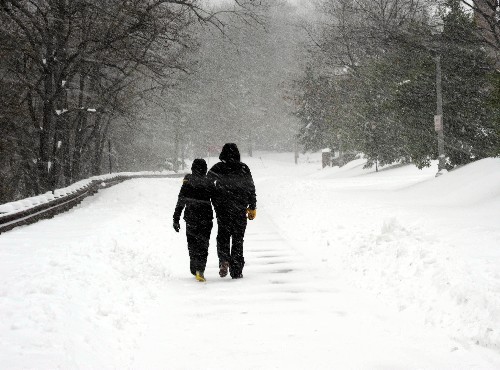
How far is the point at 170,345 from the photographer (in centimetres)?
496

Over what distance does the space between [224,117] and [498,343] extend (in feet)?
216

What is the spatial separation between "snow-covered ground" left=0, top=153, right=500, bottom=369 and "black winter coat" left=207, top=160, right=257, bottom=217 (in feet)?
3.82

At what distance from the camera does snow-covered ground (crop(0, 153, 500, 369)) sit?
450 cm

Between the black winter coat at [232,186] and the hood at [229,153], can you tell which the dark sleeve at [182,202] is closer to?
the black winter coat at [232,186]

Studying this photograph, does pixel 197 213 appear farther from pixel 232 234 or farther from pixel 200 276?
pixel 200 276

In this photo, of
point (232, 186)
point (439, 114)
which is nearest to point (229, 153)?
point (232, 186)

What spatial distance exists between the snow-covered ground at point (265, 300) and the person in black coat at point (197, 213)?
16.9 inches

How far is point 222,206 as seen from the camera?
8102mm

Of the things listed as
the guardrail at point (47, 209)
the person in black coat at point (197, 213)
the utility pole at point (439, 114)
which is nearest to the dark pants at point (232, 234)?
the person in black coat at point (197, 213)

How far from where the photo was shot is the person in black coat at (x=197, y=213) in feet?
26.3

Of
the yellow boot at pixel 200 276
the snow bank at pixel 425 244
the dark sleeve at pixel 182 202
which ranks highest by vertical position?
the dark sleeve at pixel 182 202

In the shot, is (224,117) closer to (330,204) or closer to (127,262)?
(330,204)

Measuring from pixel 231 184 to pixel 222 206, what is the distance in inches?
15.1

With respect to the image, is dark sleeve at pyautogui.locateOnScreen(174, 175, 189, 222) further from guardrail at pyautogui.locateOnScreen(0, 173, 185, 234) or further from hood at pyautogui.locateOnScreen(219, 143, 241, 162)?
guardrail at pyautogui.locateOnScreen(0, 173, 185, 234)
